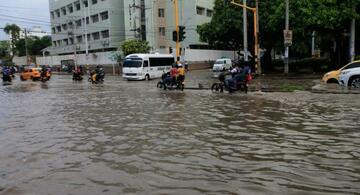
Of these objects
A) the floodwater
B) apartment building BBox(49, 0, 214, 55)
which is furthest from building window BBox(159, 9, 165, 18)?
the floodwater

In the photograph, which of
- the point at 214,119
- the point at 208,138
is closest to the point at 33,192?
the point at 208,138

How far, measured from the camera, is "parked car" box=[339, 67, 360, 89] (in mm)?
21859

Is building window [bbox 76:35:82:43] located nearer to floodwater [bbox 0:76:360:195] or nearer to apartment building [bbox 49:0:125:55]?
apartment building [bbox 49:0:125:55]

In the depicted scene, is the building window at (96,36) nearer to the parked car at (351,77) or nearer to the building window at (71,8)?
the building window at (71,8)

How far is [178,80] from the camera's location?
25.3 meters

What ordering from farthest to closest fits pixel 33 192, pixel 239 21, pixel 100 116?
pixel 239 21 < pixel 100 116 < pixel 33 192

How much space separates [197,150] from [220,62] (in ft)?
146

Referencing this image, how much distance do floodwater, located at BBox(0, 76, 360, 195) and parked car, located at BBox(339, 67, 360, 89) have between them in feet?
28.2

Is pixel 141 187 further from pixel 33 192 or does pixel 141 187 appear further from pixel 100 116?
pixel 100 116

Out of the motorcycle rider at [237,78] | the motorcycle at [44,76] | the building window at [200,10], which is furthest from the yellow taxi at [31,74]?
the building window at [200,10]

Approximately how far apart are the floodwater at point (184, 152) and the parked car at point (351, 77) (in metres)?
8.61

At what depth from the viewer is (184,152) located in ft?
26.2

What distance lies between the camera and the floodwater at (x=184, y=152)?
598cm

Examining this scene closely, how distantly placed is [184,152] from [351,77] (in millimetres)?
16655
